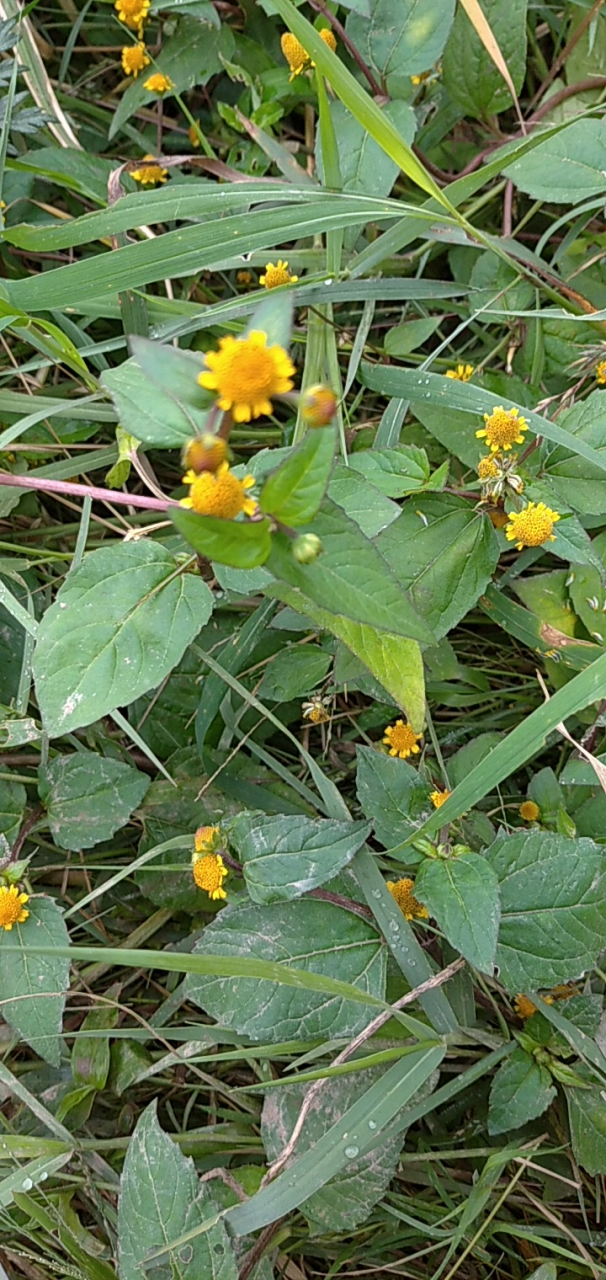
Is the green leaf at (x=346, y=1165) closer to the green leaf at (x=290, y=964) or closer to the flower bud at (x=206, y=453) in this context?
the green leaf at (x=290, y=964)

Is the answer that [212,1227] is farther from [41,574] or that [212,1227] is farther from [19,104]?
[19,104]

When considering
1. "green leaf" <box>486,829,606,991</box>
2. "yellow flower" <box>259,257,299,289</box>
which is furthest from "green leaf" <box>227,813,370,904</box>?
"yellow flower" <box>259,257,299,289</box>

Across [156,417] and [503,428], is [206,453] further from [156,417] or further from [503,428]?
[503,428]

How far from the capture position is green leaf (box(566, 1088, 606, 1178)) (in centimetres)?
153

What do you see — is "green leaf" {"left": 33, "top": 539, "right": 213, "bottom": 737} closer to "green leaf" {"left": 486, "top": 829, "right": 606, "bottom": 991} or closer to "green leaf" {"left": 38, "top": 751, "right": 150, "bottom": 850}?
"green leaf" {"left": 38, "top": 751, "right": 150, "bottom": 850}

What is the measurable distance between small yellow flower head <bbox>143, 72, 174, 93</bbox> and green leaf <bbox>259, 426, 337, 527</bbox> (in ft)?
4.61

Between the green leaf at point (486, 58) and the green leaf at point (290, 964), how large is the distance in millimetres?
1688

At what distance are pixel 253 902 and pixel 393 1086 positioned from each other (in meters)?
0.38

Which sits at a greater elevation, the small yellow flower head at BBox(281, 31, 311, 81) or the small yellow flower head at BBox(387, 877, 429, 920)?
the small yellow flower head at BBox(281, 31, 311, 81)

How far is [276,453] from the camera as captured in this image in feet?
4.34

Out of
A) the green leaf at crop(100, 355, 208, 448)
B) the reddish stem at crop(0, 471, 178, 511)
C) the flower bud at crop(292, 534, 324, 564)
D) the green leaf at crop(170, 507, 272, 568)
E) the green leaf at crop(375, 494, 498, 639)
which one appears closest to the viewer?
the green leaf at crop(170, 507, 272, 568)

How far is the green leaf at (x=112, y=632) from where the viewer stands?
1167mm

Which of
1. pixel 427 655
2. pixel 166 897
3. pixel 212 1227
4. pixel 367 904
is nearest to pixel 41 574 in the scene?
pixel 166 897

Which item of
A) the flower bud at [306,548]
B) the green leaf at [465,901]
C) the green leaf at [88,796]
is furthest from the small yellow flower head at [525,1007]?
the flower bud at [306,548]
